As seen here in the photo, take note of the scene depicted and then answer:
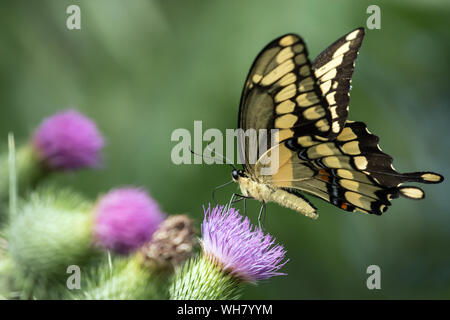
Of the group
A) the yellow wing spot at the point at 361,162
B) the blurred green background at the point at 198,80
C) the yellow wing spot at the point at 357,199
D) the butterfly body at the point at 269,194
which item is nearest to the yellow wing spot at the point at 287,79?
the butterfly body at the point at 269,194

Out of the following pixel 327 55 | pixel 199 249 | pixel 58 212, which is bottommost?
pixel 199 249

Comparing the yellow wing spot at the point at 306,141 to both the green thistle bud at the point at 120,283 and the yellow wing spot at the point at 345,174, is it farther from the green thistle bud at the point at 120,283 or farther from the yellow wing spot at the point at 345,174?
the green thistle bud at the point at 120,283

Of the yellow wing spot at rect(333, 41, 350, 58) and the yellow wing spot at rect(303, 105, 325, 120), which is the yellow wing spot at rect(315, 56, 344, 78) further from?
the yellow wing spot at rect(303, 105, 325, 120)

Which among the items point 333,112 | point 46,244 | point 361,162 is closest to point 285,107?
point 333,112

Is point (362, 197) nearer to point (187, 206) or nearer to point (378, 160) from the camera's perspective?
point (378, 160)

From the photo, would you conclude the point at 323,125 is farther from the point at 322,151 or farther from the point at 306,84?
the point at 322,151
